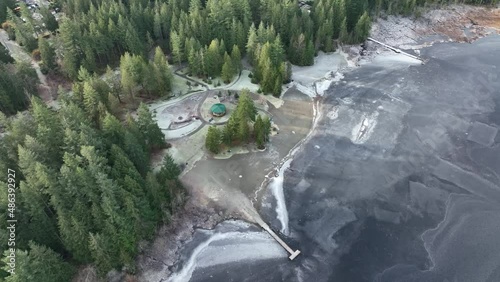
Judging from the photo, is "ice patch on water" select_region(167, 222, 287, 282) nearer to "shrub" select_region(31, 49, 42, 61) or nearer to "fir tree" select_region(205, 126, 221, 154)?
"fir tree" select_region(205, 126, 221, 154)

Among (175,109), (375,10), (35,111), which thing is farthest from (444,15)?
(35,111)

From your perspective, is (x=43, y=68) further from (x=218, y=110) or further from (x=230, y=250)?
(x=230, y=250)

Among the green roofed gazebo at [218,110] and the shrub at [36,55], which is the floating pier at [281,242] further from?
the shrub at [36,55]

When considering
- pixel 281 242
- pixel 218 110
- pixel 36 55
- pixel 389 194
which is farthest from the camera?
pixel 36 55

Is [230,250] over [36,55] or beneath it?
beneath

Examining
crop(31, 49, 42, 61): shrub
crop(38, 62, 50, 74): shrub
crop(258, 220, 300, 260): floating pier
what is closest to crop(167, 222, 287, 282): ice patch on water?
crop(258, 220, 300, 260): floating pier

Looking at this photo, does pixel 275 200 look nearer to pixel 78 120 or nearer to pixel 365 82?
pixel 78 120

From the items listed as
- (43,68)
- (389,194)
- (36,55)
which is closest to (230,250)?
(389,194)
